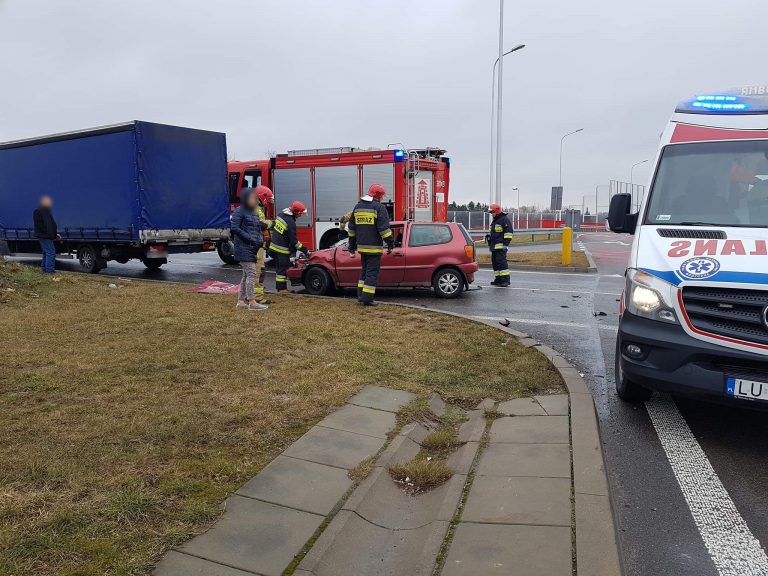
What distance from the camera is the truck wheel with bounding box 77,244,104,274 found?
15039mm

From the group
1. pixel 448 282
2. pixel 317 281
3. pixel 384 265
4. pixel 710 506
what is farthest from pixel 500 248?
pixel 710 506

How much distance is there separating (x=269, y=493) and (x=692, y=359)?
2.80m

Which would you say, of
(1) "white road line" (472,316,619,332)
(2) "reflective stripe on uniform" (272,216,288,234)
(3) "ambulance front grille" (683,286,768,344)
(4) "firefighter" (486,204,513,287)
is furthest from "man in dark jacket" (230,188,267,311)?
(3) "ambulance front grille" (683,286,768,344)

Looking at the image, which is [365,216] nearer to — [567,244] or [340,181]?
[340,181]

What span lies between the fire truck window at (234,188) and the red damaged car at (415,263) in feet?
23.0

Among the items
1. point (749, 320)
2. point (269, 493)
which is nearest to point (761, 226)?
point (749, 320)

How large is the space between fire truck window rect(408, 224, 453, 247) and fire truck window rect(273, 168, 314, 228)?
20.3 feet

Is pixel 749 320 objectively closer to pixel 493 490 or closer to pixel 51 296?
pixel 493 490

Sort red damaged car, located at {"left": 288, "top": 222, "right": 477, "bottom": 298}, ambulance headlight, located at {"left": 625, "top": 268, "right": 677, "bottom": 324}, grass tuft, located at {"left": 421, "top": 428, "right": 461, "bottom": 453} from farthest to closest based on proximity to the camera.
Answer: red damaged car, located at {"left": 288, "top": 222, "right": 477, "bottom": 298}, grass tuft, located at {"left": 421, "top": 428, "right": 461, "bottom": 453}, ambulance headlight, located at {"left": 625, "top": 268, "right": 677, "bottom": 324}

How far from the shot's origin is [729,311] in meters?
3.84

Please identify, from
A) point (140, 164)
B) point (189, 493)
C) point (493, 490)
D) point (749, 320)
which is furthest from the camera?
point (140, 164)

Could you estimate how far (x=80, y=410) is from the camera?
4.27m

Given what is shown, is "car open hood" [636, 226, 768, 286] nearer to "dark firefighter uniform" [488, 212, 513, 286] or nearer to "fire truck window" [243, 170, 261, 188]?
"dark firefighter uniform" [488, 212, 513, 286]

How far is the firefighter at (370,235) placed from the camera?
Answer: 9383mm
